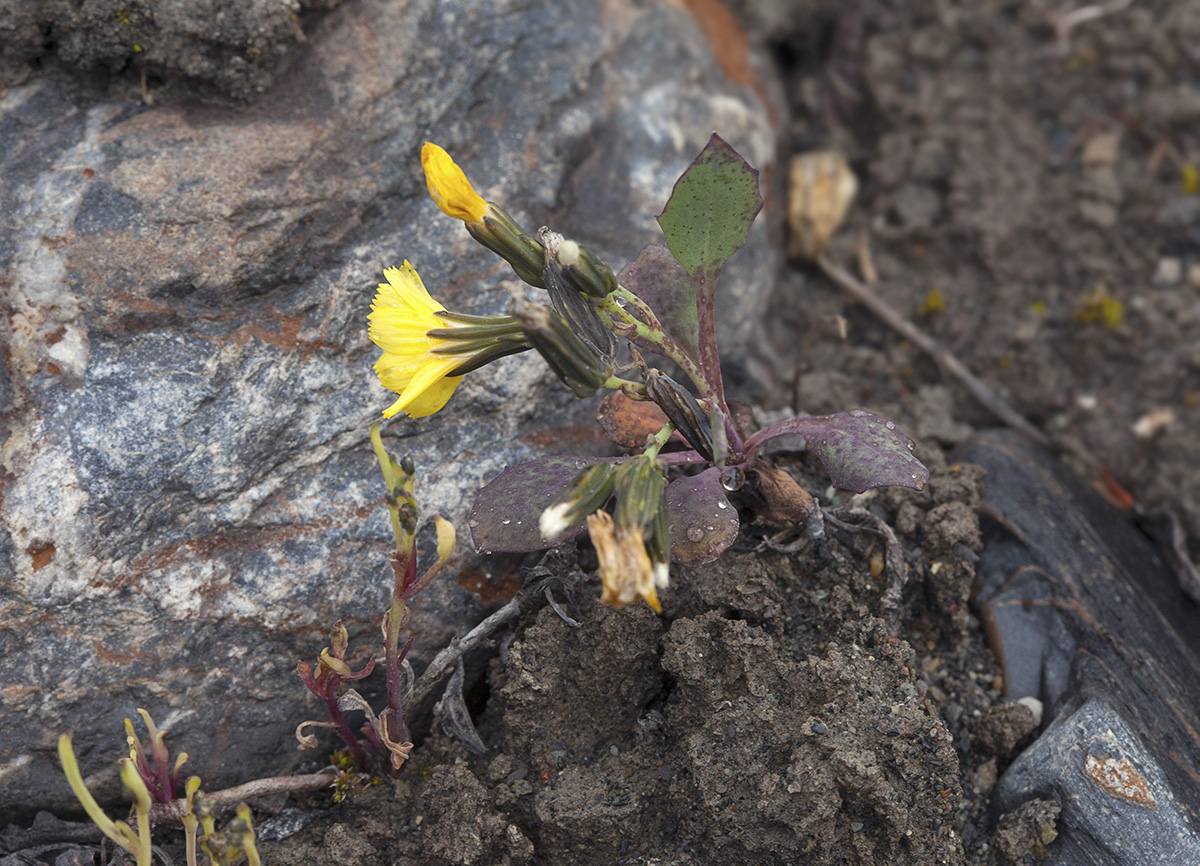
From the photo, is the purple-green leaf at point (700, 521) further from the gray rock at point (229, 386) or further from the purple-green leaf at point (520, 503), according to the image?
the gray rock at point (229, 386)

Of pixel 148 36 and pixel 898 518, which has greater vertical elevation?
pixel 148 36

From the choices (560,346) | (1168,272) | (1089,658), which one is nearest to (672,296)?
(560,346)

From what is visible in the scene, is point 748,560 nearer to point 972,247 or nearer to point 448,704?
point 448,704

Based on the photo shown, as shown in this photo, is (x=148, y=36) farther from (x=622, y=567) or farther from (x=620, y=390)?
(x=622, y=567)

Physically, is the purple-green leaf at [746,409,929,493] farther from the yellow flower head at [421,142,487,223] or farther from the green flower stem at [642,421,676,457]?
the yellow flower head at [421,142,487,223]

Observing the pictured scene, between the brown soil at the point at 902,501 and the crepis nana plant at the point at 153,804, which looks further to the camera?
the brown soil at the point at 902,501

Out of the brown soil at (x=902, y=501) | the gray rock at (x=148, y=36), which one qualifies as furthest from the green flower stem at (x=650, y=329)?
the gray rock at (x=148, y=36)
